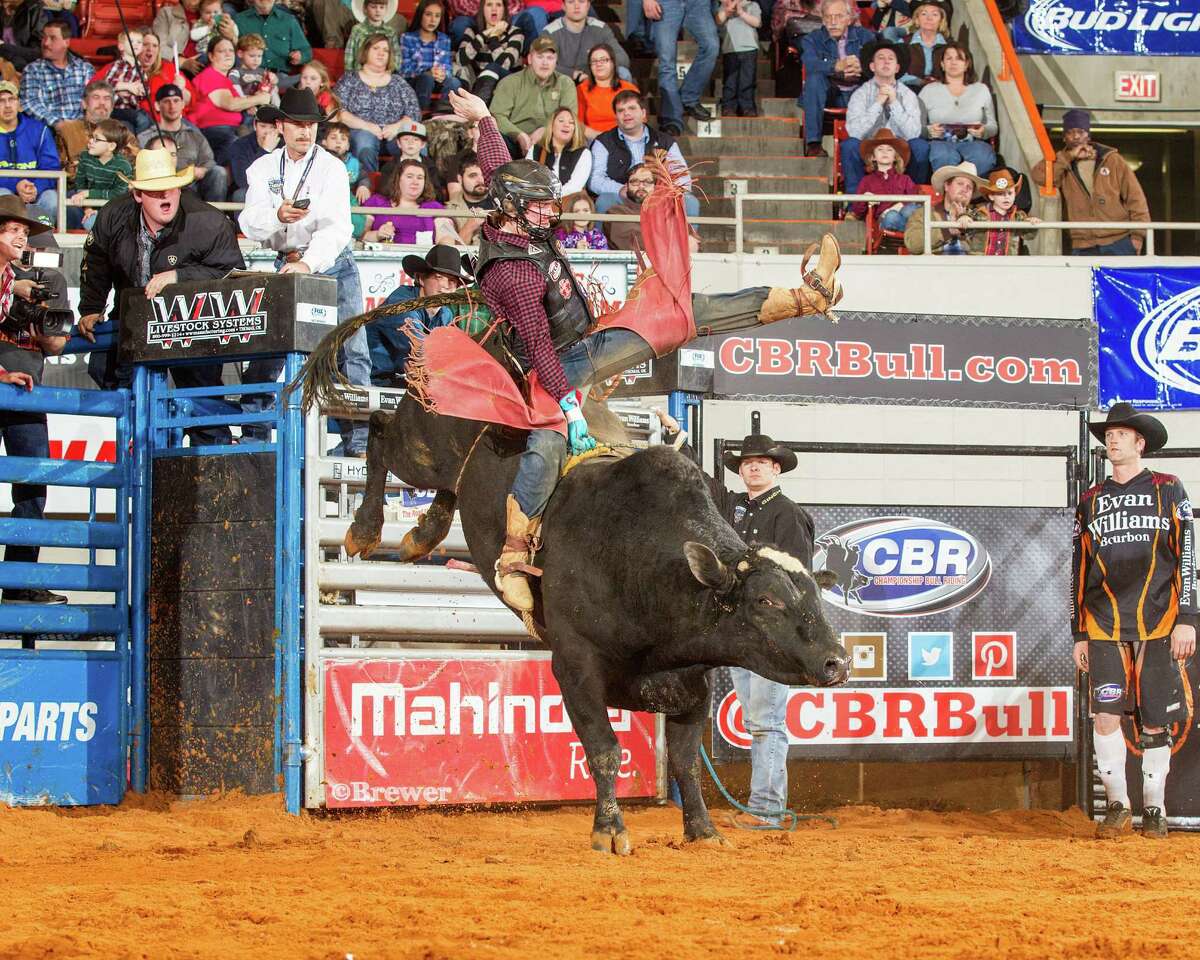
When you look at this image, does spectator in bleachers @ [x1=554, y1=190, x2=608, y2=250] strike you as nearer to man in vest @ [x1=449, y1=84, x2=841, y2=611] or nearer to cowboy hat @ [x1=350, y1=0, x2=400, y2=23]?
cowboy hat @ [x1=350, y1=0, x2=400, y2=23]

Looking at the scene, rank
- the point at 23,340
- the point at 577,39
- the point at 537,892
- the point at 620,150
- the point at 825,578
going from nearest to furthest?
the point at 537,892 < the point at 825,578 < the point at 23,340 < the point at 620,150 < the point at 577,39

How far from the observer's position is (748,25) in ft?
54.8

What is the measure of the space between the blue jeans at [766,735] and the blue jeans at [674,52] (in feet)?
28.0

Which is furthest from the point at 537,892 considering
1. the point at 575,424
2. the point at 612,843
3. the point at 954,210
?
the point at 954,210

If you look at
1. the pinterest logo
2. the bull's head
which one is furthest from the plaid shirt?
the bull's head

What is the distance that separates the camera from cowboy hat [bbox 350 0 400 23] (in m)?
15.7

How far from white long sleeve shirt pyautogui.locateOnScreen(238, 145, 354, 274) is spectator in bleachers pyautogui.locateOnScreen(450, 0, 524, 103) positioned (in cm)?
549

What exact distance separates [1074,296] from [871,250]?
187 centimetres

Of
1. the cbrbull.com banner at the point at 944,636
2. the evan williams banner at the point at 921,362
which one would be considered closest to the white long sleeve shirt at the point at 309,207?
the evan williams banner at the point at 921,362

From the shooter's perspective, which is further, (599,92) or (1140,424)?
(599,92)

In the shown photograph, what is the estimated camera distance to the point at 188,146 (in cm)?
1334

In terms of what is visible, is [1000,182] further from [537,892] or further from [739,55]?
[537,892]

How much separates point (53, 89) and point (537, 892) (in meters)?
10.7

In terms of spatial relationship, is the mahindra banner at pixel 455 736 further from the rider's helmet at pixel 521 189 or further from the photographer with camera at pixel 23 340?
the rider's helmet at pixel 521 189
